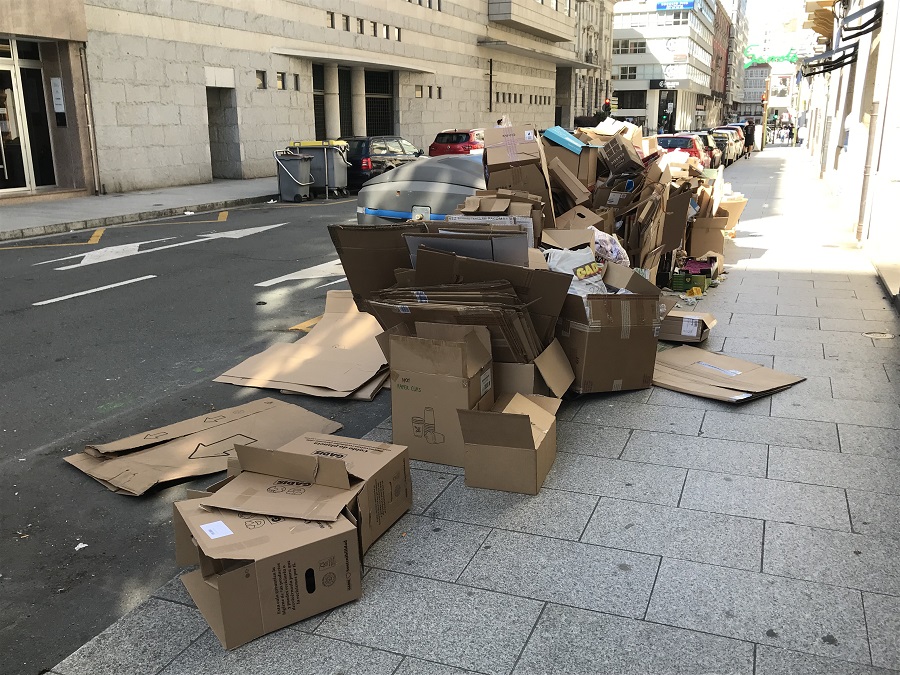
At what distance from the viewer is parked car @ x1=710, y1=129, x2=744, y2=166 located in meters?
34.6

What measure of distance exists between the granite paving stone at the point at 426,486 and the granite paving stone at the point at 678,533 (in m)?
0.82

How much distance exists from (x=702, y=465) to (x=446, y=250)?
1.99 meters

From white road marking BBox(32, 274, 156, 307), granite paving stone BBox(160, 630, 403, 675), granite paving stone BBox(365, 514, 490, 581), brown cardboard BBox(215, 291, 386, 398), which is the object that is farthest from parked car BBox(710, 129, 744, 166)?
granite paving stone BBox(160, 630, 403, 675)

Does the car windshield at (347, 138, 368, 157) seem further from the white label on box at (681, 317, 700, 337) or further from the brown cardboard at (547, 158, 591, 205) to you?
the white label on box at (681, 317, 700, 337)

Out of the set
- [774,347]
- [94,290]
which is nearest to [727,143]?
[774,347]

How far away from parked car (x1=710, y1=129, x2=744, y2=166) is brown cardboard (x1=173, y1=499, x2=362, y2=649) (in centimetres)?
3430

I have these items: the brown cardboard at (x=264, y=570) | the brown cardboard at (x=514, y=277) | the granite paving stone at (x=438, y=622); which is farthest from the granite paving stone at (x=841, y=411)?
the brown cardboard at (x=264, y=570)

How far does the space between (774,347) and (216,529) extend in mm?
5179

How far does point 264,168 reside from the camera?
2600 centimetres

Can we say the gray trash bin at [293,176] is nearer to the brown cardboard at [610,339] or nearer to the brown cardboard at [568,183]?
the brown cardboard at [568,183]

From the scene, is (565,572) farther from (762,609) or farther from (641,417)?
(641,417)

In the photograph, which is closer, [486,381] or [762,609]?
[762,609]

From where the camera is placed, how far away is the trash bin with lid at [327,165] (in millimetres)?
20484

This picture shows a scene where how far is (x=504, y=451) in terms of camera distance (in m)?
4.01
